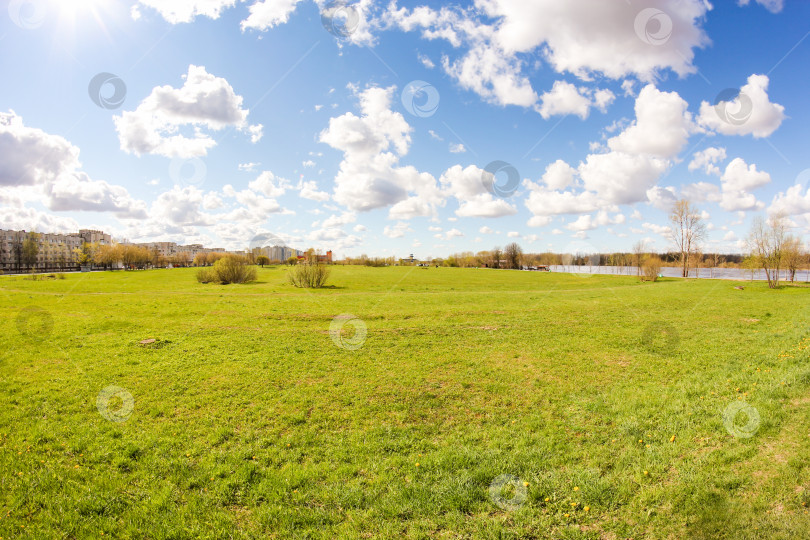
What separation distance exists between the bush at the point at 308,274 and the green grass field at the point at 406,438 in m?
34.3

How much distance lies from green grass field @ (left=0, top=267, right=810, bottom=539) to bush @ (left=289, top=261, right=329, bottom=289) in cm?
3429

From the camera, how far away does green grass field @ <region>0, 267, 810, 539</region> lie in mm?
5414

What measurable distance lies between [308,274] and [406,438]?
151ft

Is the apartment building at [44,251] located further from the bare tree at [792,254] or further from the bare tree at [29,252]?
the bare tree at [792,254]

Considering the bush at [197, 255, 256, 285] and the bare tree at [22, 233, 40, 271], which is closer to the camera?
the bush at [197, 255, 256, 285]

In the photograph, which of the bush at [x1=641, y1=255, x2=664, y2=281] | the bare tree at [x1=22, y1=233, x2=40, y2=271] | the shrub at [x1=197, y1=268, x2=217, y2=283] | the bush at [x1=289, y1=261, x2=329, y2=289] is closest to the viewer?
the bush at [x1=289, y1=261, x2=329, y2=289]

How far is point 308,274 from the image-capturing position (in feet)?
170

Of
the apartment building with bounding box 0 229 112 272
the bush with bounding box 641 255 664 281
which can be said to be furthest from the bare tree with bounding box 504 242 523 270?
the apartment building with bounding box 0 229 112 272

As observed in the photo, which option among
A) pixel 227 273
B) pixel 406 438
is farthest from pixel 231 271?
pixel 406 438

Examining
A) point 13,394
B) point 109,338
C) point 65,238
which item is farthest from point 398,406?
point 65,238

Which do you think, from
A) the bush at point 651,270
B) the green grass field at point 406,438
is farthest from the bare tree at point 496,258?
→ the green grass field at point 406,438

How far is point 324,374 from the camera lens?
12.9m

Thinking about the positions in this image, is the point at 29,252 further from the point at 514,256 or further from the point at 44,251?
the point at 514,256

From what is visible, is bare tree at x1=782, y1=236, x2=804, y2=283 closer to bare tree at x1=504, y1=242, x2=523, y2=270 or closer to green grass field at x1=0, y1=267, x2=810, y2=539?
green grass field at x1=0, y1=267, x2=810, y2=539
